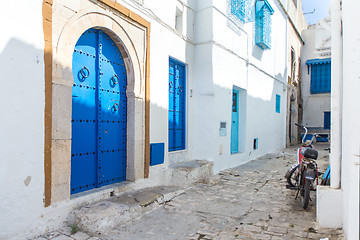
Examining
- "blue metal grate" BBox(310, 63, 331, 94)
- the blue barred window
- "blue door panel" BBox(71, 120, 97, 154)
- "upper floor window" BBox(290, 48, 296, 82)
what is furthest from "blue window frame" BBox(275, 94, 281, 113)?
"blue door panel" BBox(71, 120, 97, 154)

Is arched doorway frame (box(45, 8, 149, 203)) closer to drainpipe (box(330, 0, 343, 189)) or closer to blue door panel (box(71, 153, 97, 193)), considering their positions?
blue door panel (box(71, 153, 97, 193))

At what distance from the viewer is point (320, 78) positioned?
16.6 metres

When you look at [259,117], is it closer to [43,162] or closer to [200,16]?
[200,16]

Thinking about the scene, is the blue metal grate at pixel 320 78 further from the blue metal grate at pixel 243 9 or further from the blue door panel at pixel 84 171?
the blue door panel at pixel 84 171

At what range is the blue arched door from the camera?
12.0ft

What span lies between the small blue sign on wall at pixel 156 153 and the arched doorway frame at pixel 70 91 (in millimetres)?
231

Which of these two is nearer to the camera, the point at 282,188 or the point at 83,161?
the point at 83,161

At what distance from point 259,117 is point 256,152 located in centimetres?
121

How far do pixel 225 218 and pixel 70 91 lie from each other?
2.65 m

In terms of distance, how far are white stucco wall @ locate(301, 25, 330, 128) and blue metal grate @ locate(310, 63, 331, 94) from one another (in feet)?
0.77

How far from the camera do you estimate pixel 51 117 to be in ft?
10.2

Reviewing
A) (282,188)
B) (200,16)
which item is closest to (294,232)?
(282,188)

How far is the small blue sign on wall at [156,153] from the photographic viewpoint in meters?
4.90

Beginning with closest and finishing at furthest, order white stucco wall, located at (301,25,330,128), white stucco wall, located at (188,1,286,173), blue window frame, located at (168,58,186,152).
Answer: blue window frame, located at (168,58,186,152), white stucco wall, located at (188,1,286,173), white stucco wall, located at (301,25,330,128)
